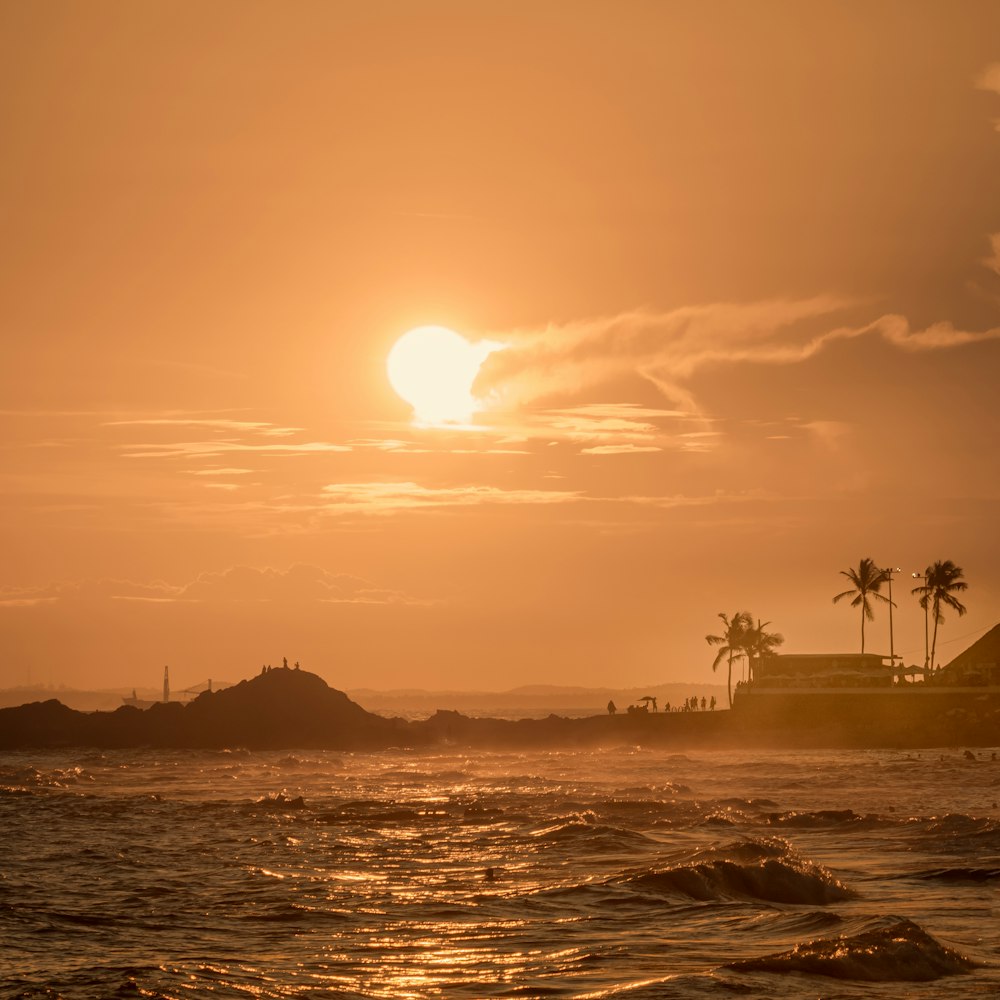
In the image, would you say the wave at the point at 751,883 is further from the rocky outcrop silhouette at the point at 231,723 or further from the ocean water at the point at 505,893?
the rocky outcrop silhouette at the point at 231,723

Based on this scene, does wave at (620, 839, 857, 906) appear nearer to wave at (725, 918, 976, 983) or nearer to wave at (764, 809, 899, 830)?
wave at (725, 918, 976, 983)

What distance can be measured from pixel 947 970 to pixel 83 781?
44.2m

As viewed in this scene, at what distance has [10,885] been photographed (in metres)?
23.2

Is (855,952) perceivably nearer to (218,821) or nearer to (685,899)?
(685,899)

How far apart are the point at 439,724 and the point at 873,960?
76295 mm

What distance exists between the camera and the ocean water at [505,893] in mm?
15531

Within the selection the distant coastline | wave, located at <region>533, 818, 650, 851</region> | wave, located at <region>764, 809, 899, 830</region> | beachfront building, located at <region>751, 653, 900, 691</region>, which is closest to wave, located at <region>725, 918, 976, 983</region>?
wave, located at <region>533, 818, 650, 851</region>

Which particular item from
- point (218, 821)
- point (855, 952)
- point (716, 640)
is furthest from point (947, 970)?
point (716, 640)

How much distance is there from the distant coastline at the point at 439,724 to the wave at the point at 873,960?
65521mm

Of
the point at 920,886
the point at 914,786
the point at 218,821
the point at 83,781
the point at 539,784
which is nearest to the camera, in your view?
the point at 920,886

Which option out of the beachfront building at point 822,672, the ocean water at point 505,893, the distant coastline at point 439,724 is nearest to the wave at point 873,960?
the ocean water at point 505,893

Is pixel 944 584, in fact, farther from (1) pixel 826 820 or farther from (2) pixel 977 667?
(1) pixel 826 820

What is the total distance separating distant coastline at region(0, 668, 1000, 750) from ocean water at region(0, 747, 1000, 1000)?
125 feet

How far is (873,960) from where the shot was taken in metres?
15.8
